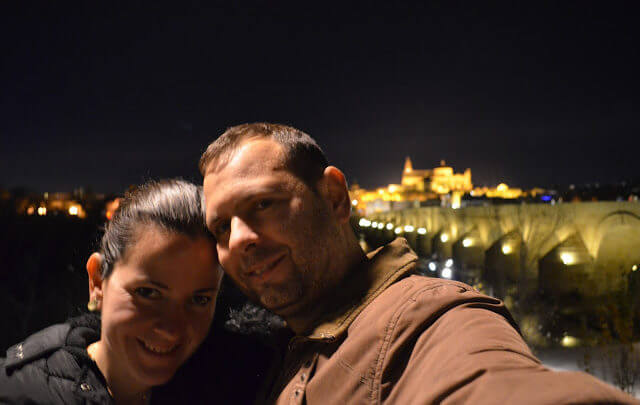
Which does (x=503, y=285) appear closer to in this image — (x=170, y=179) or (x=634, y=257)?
(x=634, y=257)

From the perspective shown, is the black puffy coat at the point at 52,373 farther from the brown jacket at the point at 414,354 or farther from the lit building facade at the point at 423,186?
the lit building facade at the point at 423,186

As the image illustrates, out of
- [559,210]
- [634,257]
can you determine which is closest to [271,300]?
[634,257]

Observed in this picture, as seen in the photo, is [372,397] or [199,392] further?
[199,392]

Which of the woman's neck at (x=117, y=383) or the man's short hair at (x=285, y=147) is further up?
the man's short hair at (x=285, y=147)

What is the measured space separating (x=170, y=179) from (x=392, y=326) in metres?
1.25

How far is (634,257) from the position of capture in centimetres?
1270

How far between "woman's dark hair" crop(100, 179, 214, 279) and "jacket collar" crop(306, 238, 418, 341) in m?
0.60

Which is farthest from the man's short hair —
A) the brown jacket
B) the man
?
the brown jacket

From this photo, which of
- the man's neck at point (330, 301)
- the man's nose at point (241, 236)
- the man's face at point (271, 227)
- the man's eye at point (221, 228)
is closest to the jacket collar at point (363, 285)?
the man's neck at point (330, 301)

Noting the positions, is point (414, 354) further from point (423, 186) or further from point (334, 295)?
point (423, 186)

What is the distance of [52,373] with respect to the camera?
1596 mm

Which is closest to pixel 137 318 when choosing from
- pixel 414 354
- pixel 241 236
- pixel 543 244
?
pixel 241 236

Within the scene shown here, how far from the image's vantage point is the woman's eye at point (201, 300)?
169cm

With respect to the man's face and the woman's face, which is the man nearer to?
the man's face
